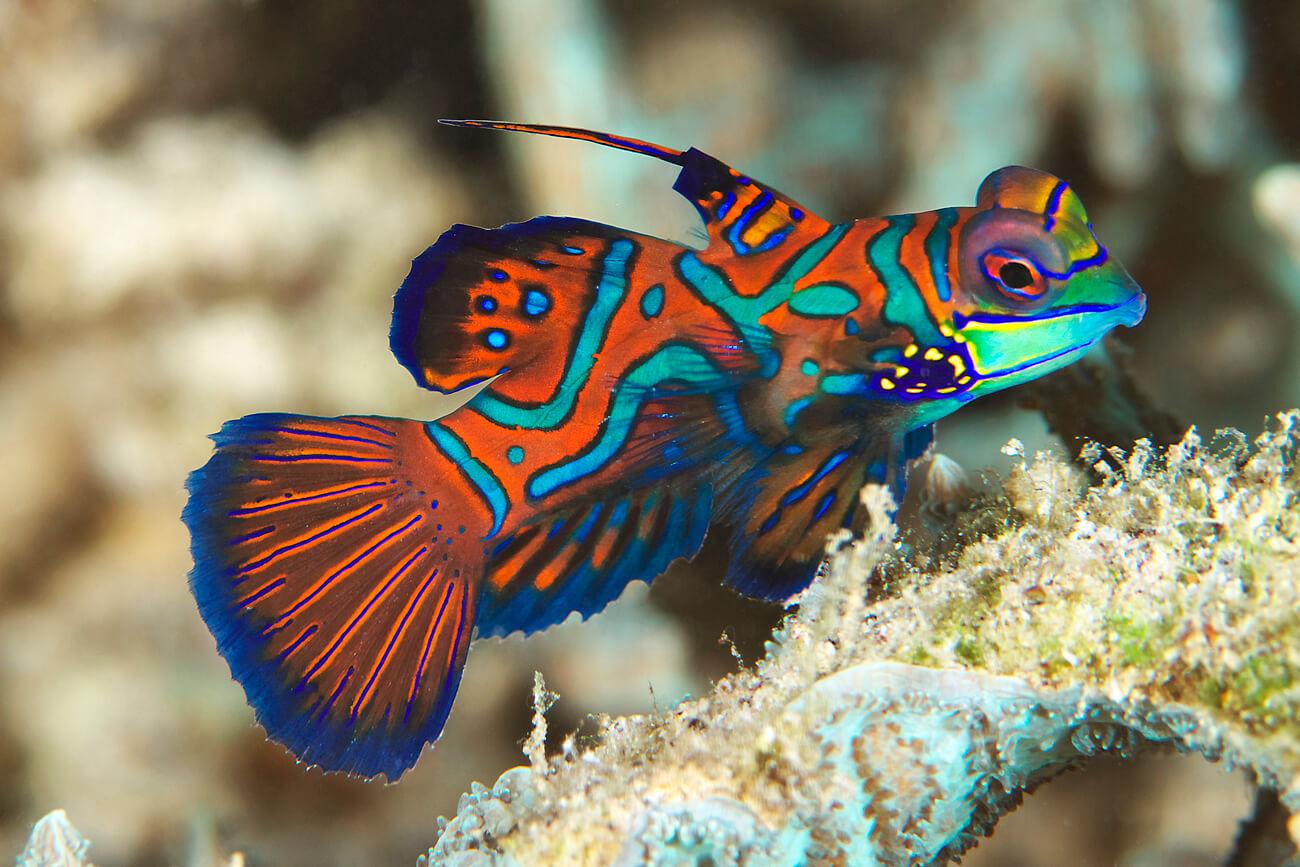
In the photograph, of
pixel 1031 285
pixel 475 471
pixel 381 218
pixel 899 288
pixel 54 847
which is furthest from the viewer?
pixel 381 218

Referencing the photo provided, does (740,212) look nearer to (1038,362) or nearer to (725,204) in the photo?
(725,204)

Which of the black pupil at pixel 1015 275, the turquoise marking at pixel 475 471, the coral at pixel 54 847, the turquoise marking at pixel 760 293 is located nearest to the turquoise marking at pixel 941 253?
the black pupil at pixel 1015 275

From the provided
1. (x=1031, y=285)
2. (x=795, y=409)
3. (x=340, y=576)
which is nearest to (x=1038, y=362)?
(x=1031, y=285)

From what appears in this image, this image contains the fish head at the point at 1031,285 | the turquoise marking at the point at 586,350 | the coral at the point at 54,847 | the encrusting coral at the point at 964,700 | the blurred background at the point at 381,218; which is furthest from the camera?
the blurred background at the point at 381,218

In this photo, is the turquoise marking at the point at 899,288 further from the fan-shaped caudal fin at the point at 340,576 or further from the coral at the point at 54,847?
the coral at the point at 54,847

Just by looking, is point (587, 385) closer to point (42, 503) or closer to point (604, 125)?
point (604, 125)

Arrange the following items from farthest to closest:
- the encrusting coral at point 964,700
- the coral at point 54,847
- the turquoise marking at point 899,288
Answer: the turquoise marking at point 899,288
the coral at point 54,847
the encrusting coral at point 964,700
